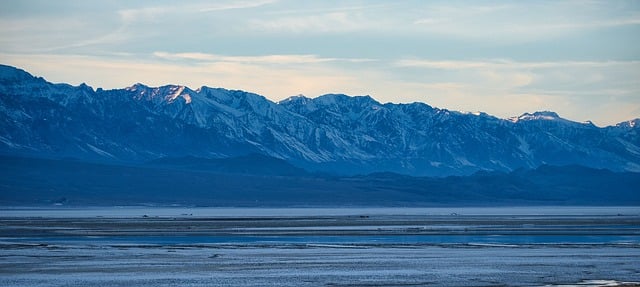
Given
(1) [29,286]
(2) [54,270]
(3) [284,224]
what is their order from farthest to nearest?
1. (3) [284,224]
2. (2) [54,270]
3. (1) [29,286]

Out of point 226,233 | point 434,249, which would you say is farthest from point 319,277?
point 226,233

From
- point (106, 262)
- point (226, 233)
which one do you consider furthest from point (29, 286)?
point (226, 233)

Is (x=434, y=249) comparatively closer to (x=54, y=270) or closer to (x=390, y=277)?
(x=390, y=277)

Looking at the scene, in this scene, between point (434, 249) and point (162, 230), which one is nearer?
point (434, 249)

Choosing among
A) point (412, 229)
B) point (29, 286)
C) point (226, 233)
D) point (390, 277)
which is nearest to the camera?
point (29, 286)

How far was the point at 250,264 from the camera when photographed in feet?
203

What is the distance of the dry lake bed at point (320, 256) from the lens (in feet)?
176

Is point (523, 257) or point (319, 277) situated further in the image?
point (523, 257)

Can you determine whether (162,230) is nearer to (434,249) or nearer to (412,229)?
(412,229)

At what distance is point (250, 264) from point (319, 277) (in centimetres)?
793

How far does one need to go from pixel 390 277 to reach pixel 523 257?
1399 cm

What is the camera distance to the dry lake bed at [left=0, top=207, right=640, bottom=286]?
5372 centimetres

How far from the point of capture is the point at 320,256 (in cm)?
6744

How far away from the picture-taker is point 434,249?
73.6 m
